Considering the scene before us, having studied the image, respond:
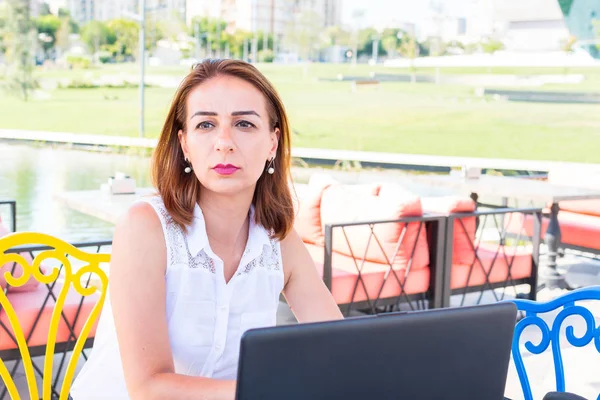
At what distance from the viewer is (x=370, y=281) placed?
3527 millimetres

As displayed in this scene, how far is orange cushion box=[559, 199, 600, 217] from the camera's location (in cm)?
546

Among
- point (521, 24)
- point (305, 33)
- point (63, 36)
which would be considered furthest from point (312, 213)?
point (521, 24)

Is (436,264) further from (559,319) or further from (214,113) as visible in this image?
(214,113)

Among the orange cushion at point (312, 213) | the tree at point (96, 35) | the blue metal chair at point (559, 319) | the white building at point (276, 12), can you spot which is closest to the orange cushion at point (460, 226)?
the orange cushion at point (312, 213)

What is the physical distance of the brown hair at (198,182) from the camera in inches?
50.1

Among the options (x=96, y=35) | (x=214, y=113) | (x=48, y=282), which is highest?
(x=96, y=35)

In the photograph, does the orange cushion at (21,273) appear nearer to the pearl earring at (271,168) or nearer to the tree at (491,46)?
the pearl earring at (271,168)

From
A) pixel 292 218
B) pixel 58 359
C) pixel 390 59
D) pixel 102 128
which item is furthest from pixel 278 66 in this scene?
pixel 292 218

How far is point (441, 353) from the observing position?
2.58 ft

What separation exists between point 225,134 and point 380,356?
0.55 m

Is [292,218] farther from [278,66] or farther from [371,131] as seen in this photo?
[371,131]

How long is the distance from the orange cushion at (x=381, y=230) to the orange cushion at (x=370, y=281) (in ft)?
0.15

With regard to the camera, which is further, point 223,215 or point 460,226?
point 460,226

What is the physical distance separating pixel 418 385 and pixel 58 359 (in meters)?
2.87
